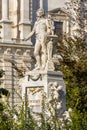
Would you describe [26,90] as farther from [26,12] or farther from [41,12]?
[26,12]

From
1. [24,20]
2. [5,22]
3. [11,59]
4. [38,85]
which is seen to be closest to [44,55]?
[38,85]

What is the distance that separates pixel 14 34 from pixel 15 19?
3.62ft

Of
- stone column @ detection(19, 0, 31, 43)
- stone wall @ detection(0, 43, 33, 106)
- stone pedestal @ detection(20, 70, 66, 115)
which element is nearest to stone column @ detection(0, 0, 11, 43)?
stone column @ detection(19, 0, 31, 43)

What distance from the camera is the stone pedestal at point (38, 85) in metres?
24.8

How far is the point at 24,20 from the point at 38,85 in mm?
32180

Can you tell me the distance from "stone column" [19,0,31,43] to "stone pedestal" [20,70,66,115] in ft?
103

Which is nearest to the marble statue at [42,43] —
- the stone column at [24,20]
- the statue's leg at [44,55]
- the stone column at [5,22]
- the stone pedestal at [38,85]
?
the statue's leg at [44,55]

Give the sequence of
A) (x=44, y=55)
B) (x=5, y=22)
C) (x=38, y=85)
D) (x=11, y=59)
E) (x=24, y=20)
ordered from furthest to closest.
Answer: (x=24, y=20) < (x=5, y=22) < (x=11, y=59) < (x=44, y=55) < (x=38, y=85)

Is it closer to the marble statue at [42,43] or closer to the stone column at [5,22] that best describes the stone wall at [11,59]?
the stone column at [5,22]

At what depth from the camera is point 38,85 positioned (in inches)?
979

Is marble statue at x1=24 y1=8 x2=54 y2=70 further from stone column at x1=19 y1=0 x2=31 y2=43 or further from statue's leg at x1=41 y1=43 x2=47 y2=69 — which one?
stone column at x1=19 y1=0 x2=31 y2=43

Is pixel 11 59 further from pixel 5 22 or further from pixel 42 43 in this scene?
pixel 42 43

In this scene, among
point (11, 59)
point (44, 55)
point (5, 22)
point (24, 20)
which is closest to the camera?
point (44, 55)

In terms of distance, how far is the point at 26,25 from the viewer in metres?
56.9
